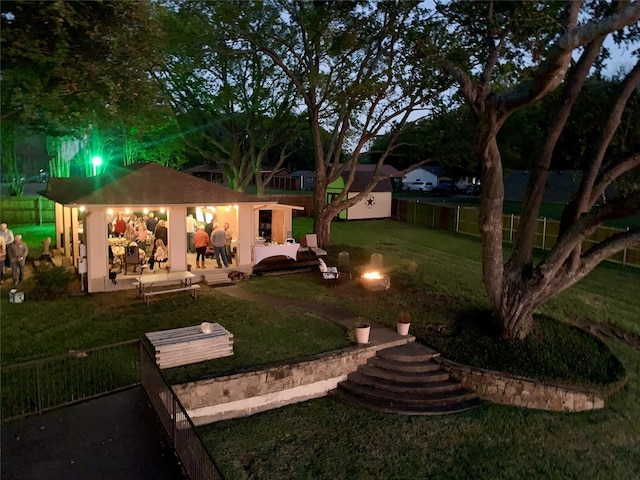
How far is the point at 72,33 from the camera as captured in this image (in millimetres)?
9836

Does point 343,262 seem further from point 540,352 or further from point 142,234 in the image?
point 540,352

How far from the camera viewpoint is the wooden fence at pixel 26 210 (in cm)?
3142

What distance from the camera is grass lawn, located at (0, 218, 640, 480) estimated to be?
8.06m

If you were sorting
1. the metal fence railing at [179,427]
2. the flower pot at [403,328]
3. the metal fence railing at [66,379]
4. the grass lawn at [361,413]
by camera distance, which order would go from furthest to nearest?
the flower pot at [403,328] < the grass lawn at [361,413] < the metal fence railing at [66,379] < the metal fence railing at [179,427]

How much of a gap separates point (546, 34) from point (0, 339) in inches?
533

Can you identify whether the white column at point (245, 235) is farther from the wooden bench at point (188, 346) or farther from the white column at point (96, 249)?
the wooden bench at point (188, 346)

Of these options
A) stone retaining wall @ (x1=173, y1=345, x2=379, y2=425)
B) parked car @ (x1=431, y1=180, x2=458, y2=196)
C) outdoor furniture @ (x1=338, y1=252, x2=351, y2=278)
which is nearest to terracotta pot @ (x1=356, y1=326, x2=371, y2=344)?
stone retaining wall @ (x1=173, y1=345, x2=379, y2=425)

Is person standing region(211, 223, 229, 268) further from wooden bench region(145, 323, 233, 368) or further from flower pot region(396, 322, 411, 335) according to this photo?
flower pot region(396, 322, 411, 335)

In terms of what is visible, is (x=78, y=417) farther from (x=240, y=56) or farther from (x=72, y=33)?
(x=240, y=56)

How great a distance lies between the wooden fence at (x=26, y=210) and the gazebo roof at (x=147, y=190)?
1618 centimetres

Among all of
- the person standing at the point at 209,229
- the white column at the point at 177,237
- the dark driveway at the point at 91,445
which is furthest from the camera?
the person standing at the point at 209,229

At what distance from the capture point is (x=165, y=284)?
15.3 m

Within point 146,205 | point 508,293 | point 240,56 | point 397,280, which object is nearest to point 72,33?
point 146,205

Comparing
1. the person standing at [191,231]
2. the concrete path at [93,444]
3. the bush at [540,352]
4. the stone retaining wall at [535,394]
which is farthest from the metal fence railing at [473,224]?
the concrete path at [93,444]
